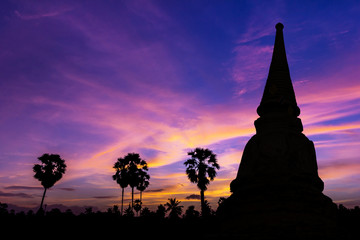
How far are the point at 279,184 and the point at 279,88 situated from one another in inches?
270

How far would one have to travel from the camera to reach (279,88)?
57.0 ft

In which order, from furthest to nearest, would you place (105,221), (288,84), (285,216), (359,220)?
(359,220) → (105,221) → (288,84) → (285,216)

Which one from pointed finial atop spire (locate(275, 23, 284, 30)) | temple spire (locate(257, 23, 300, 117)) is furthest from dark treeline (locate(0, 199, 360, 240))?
pointed finial atop spire (locate(275, 23, 284, 30))

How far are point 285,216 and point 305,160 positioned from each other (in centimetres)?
389

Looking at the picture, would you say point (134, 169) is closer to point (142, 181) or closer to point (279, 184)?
point (142, 181)

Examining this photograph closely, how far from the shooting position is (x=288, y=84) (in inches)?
696

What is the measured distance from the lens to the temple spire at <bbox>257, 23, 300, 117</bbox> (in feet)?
54.6

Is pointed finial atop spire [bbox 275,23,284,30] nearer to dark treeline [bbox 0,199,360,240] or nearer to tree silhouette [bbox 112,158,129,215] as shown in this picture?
dark treeline [bbox 0,199,360,240]

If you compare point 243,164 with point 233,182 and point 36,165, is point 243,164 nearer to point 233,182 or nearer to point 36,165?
point 233,182

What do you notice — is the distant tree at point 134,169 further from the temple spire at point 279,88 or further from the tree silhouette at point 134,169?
the temple spire at point 279,88

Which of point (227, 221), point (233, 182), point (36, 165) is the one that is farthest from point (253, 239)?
point (36, 165)

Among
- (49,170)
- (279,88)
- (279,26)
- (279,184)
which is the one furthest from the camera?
(49,170)

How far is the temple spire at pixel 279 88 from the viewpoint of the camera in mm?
16656

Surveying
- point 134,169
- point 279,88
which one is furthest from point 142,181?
point 279,88
